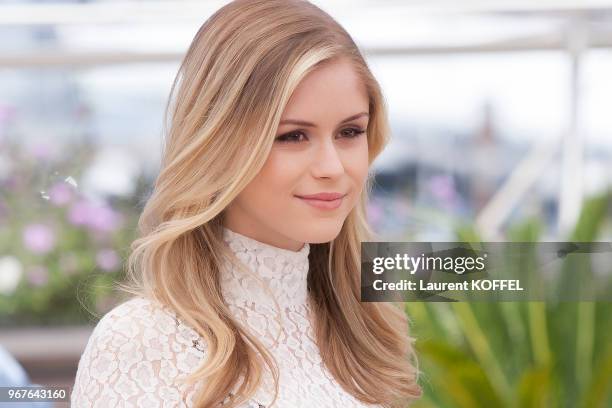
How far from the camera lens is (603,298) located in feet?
8.58

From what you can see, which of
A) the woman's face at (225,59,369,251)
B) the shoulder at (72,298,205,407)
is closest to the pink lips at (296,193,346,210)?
the woman's face at (225,59,369,251)

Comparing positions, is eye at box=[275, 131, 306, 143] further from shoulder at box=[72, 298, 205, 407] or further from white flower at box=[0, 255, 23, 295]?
white flower at box=[0, 255, 23, 295]

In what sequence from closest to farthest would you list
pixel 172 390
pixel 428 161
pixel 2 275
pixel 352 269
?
pixel 172 390 < pixel 352 269 < pixel 2 275 < pixel 428 161

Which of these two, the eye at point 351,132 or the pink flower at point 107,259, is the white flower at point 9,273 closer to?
the pink flower at point 107,259

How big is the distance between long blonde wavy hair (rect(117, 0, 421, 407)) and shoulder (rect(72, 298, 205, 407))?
0.02 meters

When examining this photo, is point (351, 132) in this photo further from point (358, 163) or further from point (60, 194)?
point (60, 194)

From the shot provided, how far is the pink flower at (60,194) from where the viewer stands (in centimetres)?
210

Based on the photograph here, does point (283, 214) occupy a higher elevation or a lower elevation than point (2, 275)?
lower

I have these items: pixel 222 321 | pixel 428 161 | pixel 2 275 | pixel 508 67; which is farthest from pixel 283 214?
pixel 508 67

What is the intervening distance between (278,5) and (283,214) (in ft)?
0.97

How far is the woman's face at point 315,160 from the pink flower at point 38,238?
1131mm

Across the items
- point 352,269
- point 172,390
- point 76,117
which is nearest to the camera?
point 172,390

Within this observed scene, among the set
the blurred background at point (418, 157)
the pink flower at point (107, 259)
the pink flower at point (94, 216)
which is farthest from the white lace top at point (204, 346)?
the pink flower at point (94, 216)

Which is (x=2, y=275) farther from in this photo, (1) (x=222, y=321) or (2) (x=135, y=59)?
(1) (x=222, y=321)
